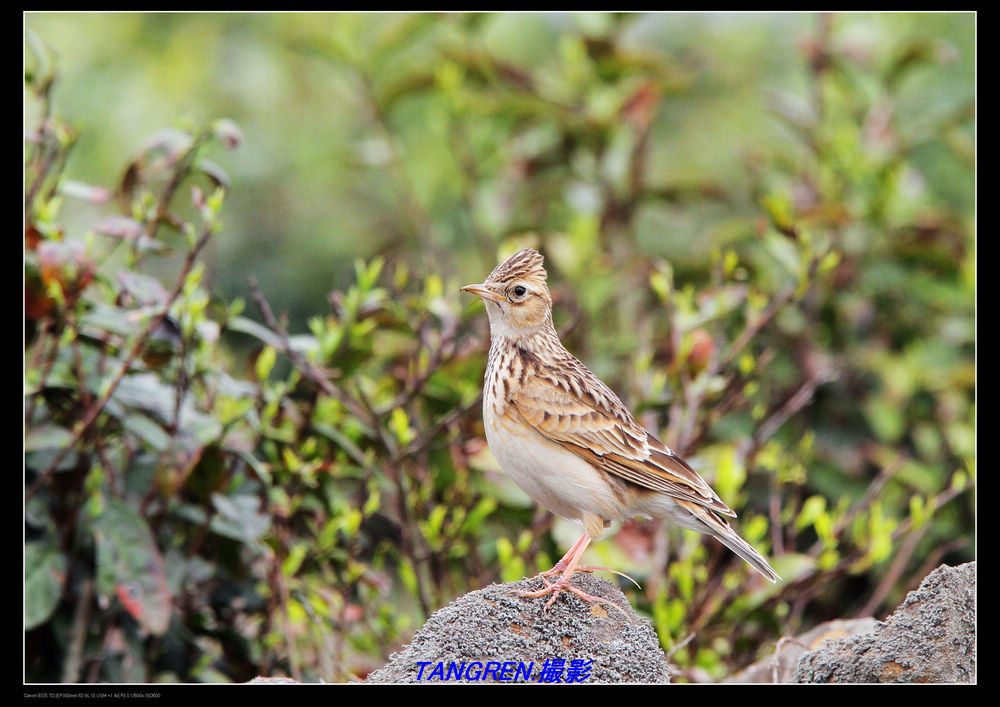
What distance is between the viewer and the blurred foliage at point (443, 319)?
4883 millimetres

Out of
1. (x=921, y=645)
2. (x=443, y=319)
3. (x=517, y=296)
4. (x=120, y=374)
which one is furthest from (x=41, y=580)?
(x=921, y=645)

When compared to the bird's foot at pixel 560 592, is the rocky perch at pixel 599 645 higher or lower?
lower

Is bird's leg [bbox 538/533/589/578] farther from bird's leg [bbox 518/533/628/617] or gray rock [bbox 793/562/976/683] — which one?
gray rock [bbox 793/562/976/683]

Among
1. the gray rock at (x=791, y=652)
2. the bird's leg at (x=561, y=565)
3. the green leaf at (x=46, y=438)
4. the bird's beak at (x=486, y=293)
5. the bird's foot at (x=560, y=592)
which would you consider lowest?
the gray rock at (x=791, y=652)

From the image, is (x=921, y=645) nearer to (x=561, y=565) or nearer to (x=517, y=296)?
(x=561, y=565)

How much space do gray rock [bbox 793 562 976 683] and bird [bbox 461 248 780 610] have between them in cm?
38

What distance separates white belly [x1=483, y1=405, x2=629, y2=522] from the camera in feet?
14.1

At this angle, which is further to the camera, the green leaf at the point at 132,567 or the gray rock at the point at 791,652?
the gray rock at the point at 791,652

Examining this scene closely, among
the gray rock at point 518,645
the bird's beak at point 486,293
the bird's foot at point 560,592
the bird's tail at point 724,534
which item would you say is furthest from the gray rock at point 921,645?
the bird's beak at point 486,293

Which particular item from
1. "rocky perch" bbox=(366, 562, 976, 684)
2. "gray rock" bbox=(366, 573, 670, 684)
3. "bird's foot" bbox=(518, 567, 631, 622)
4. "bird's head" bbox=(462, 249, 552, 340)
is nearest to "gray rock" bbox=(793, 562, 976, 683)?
"rocky perch" bbox=(366, 562, 976, 684)

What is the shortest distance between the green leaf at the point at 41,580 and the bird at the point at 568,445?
1.93 meters

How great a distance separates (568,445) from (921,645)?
144 centimetres

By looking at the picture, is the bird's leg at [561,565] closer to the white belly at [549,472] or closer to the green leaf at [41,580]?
the white belly at [549,472]
